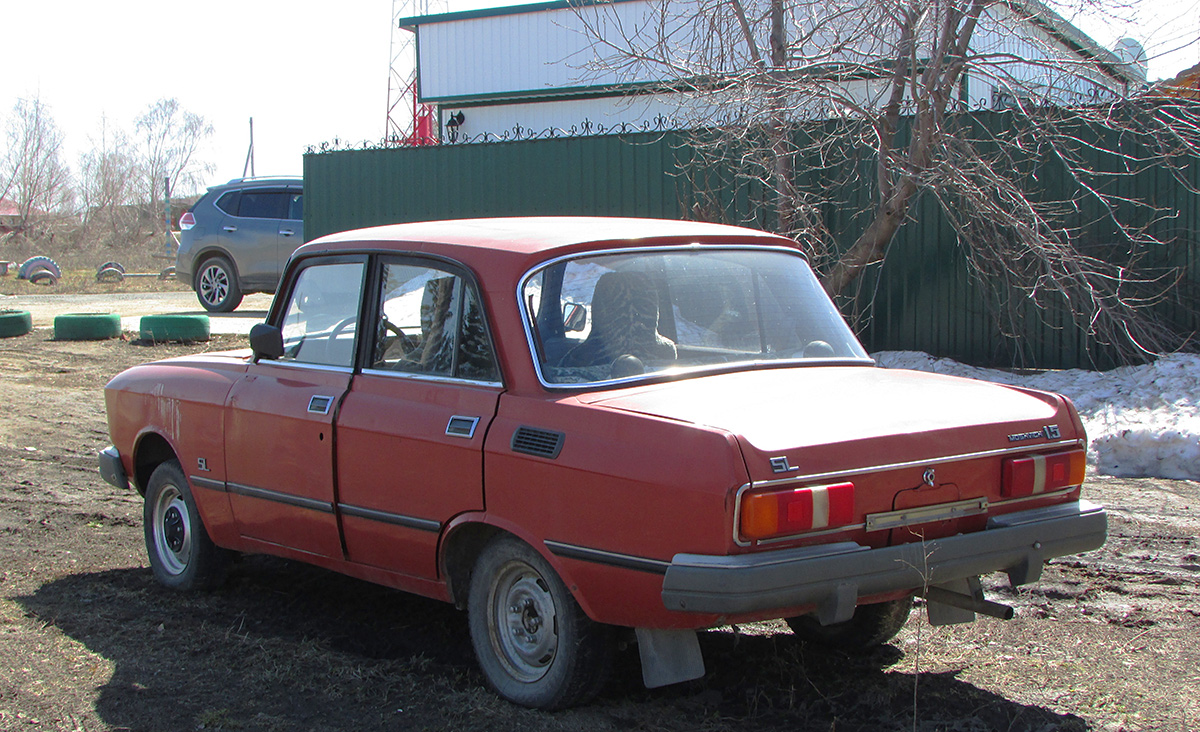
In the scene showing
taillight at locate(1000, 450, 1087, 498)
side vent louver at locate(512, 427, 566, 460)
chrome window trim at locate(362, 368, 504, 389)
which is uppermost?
chrome window trim at locate(362, 368, 504, 389)

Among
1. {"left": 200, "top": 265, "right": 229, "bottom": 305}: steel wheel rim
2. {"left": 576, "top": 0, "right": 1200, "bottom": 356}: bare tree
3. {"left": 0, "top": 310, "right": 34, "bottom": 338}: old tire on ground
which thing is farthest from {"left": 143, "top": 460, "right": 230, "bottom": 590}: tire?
{"left": 200, "top": 265, "right": 229, "bottom": 305}: steel wheel rim

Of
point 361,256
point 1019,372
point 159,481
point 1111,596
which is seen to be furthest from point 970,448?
point 1019,372

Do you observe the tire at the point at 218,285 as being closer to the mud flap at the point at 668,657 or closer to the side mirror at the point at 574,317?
the side mirror at the point at 574,317

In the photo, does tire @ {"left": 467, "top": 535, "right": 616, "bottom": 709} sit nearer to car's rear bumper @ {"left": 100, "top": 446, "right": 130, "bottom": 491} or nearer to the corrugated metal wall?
car's rear bumper @ {"left": 100, "top": 446, "right": 130, "bottom": 491}

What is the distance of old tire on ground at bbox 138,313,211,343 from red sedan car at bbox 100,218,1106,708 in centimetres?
899

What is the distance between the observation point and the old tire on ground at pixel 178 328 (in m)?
13.5

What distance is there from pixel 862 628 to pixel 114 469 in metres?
3.73

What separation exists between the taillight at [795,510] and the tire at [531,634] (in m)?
0.73

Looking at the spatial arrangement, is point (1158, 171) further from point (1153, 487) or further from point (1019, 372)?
point (1153, 487)

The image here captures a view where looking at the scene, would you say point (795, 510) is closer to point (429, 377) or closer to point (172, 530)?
point (429, 377)

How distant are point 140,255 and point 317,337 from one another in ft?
154

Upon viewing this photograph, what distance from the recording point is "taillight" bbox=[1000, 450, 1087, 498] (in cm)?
370

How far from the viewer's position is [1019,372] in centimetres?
1030

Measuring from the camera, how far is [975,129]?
10531 mm
